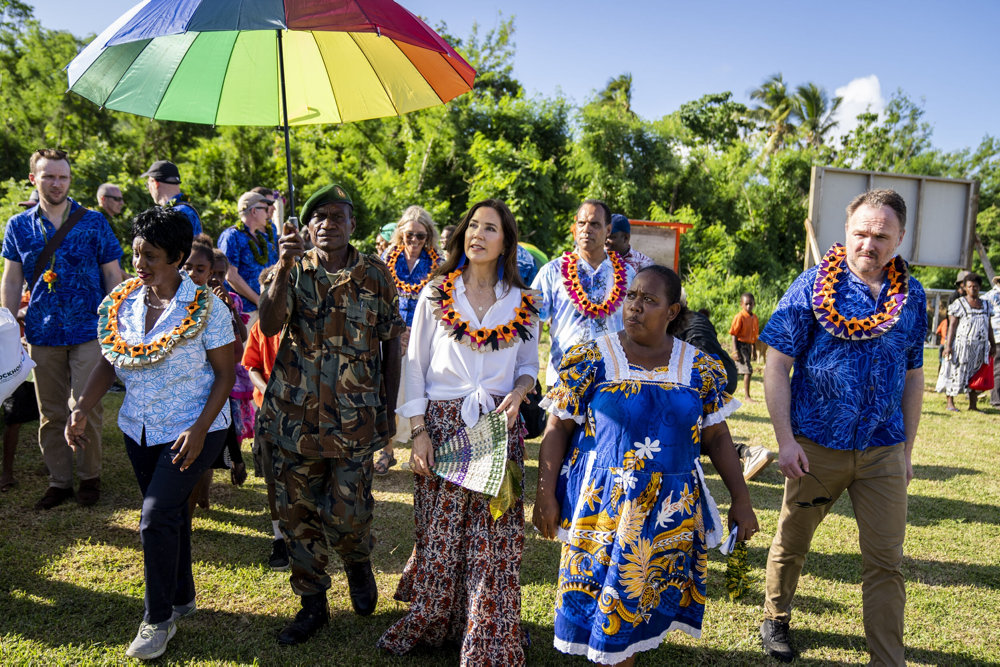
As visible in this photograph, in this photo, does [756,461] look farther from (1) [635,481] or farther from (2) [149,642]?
(2) [149,642]

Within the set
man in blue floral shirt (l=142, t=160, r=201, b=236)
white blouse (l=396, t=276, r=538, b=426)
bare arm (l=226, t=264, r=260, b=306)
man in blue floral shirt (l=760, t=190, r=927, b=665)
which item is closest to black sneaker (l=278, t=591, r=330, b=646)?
white blouse (l=396, t=276, r=538, b=426)

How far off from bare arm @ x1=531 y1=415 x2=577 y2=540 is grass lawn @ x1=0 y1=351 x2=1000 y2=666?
3.17 ft

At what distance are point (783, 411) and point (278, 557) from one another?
3.13 meters

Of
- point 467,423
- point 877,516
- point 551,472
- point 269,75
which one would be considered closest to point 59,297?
point 269,75

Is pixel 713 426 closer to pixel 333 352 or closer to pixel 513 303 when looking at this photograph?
pixel 513 303

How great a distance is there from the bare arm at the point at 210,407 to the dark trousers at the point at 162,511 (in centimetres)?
6

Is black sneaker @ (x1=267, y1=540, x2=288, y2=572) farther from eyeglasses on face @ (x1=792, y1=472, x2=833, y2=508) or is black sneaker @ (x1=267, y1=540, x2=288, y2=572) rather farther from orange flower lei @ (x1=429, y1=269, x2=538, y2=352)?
eyeglasses on face @ (x1=792, y1=472, x2=833, y2=508)

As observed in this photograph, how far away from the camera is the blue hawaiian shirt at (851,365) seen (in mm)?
3117

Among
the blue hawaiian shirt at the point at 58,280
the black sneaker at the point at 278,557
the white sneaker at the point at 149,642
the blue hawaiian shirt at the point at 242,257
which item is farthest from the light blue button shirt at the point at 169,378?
the blue hawaiian shirt at the point at 242,257

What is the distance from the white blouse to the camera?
3191mm

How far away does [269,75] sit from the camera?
11.6 feet

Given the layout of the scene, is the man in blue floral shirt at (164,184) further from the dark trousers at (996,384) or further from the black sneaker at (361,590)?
the dark trousers at (996,384)

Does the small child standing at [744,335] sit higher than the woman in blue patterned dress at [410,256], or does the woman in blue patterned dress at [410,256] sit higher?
the woman in blue patterned dress at [410,256]

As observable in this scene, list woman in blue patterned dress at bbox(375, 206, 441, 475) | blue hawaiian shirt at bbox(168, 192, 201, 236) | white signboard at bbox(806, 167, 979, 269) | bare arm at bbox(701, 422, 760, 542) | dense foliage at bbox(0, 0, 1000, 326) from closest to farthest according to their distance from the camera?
bare arm at bbox(701, 422, 760, 542), blue hawaiian shirt at bbox(168, 192, 201, 236), woman in blue patterned dress at bbox(375, 206, 441, 475), white signboard at bbox(806, 167, 979, 269), dense foliage at bbox(0, 0, 1000, 326)
